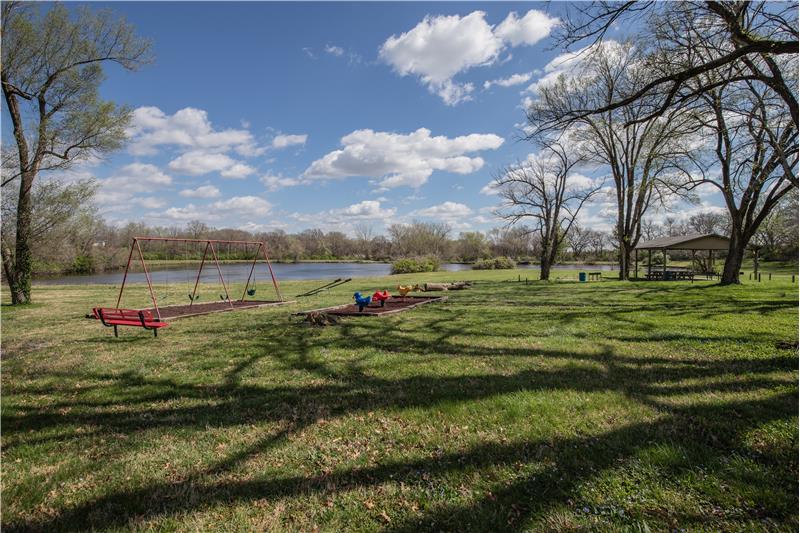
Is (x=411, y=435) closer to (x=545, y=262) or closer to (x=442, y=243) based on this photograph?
(x=545, y=262)

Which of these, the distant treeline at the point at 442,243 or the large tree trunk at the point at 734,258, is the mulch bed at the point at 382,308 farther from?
the distant treeline at the point at 442,243

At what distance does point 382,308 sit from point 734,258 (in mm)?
17439

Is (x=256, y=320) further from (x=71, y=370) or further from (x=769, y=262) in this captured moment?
(x=769, y=262)

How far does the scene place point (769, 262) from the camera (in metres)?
58.9

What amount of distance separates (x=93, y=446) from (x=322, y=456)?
234 centimetres

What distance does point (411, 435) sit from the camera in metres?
3.91

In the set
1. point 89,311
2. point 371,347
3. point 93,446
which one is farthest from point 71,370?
point 89,311

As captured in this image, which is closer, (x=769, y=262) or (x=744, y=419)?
(x=744, y=419)

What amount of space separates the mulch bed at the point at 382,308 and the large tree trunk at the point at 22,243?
1256cm

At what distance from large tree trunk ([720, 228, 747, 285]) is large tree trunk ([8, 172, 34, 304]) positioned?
30450mm

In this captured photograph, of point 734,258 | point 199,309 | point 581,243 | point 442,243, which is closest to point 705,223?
point 581,243

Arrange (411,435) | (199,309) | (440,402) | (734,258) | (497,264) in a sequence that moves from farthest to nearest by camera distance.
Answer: (497,264)
(734,258)
(199,309)
(440,402)
(411,435)

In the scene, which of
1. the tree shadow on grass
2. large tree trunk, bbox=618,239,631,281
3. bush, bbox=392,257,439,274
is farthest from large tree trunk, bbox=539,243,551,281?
the tree shadow on grass

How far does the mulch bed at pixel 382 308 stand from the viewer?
12.4 meters
